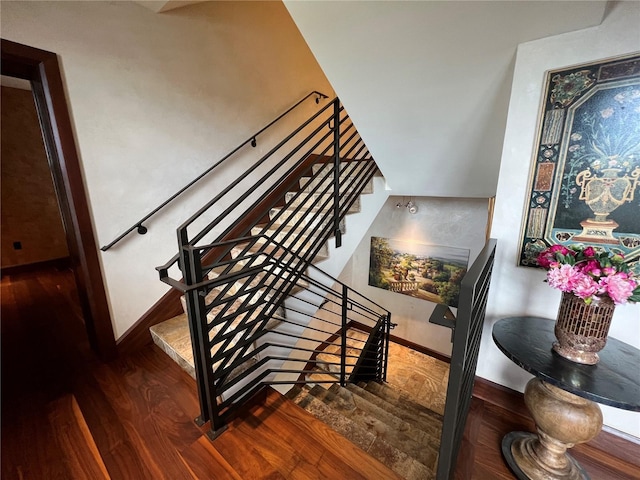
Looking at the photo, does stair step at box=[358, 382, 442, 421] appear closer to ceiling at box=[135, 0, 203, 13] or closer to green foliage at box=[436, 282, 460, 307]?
Answer: green foliage at box=[436, 282, 460, 307]

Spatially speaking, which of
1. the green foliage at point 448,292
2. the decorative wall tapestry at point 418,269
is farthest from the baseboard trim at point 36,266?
the green foliage at point 448,292

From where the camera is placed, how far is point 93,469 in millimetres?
1116

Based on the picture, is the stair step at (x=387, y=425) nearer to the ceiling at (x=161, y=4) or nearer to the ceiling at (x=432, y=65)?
the ceiling at (x=432, y=65)

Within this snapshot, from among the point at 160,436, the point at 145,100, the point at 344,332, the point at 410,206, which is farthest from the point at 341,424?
the point at 410,206

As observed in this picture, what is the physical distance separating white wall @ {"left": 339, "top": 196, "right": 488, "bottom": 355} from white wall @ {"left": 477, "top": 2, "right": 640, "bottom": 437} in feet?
9.16

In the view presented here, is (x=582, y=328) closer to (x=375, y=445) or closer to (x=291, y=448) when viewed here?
(x=375, y=445)

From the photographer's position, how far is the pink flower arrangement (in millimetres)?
757

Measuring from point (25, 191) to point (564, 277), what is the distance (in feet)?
19.1

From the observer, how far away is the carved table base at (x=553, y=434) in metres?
0.87

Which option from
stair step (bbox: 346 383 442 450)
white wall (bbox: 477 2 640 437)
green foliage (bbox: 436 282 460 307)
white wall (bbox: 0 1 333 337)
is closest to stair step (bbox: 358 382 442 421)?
stair step (bbox: 346 383 442 450)

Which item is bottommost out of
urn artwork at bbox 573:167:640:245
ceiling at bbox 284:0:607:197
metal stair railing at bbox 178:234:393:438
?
metal stair railing at bbox 178:234:393:438

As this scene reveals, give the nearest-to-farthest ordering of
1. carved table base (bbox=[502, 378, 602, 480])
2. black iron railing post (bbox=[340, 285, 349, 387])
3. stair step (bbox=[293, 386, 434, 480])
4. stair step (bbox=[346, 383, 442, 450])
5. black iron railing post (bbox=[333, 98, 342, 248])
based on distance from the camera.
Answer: carved table base (bbox=[502, 378, 602, 480]) → stair step (bbox=[293, 386, 434, 480]) → stair step (bbox=[346, 383, 442, 450]) → black iron railing post (bbox=[333, 98, 342, 248]) → black iron railing post (bbox=[340, 285, 349, 387])

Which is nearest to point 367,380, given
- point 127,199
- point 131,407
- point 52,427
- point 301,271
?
point 301,271

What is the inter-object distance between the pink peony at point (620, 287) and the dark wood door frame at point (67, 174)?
2.68 m
